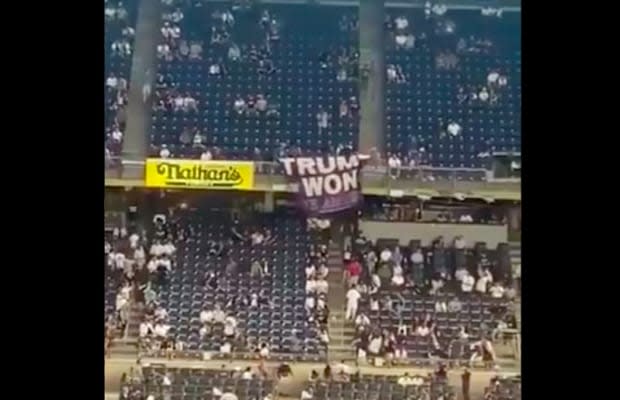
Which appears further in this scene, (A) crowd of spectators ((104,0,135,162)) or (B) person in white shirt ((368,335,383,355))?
(A) crowd of spectators ((104,0,135,162))

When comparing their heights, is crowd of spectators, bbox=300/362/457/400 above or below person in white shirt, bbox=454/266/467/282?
below

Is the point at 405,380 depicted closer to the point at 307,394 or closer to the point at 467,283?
the point at 307,394

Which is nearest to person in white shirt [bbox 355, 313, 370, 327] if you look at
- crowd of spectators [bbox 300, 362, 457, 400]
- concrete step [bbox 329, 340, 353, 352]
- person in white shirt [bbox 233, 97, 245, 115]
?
concrete step [bbox 329, 340, 353, 352]

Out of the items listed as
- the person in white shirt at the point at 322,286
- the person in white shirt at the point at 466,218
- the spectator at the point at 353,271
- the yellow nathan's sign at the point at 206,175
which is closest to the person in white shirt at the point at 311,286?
the person in white shirt at the point at 322,286

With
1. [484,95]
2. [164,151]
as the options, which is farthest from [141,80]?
[484,95]

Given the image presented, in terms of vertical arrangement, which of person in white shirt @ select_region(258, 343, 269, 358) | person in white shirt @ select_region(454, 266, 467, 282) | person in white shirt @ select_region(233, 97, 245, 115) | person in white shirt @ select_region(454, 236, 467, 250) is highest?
person in white shirt @ select_region(233, 97, 245, 115)

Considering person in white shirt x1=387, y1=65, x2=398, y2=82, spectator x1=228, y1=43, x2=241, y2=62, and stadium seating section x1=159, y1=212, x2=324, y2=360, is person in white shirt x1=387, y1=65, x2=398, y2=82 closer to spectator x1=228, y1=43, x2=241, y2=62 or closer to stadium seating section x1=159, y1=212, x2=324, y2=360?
spectator x1=228, y1=43, x2=241, y2=62

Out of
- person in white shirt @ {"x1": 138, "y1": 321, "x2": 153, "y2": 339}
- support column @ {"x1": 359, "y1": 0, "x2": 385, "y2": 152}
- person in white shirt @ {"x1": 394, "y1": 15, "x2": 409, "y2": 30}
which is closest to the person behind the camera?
person in white shirt @ {"x1": 138, "y1": 321, "x2": 153, "y2": 339}

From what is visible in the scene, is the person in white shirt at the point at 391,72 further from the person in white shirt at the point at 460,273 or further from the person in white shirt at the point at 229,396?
the person in white shirt at the point at 229,396
